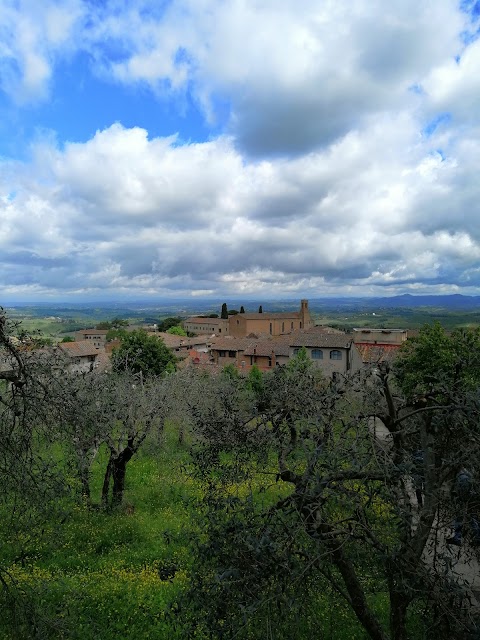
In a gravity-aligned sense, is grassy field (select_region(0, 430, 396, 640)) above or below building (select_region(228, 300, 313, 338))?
below

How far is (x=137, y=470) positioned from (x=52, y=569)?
8.23 meters

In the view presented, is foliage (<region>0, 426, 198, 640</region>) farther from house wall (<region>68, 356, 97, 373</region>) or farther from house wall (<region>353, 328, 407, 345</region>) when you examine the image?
house wall (<region>353, 328, 407, 345</region>)

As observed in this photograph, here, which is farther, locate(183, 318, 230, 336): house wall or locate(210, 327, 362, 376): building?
locate(183, 318, 230, 336): house wall

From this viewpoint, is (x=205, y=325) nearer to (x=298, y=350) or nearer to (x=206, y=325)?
(x=206, y=325)

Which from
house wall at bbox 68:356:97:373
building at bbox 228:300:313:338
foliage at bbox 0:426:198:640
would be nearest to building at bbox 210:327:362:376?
house wall at bbox 68:356:97:373

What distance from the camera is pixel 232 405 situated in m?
6.37

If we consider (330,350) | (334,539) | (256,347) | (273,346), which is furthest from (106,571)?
(256,347)

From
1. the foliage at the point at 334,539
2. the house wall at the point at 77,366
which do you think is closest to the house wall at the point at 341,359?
the house wall at the point at 77,366

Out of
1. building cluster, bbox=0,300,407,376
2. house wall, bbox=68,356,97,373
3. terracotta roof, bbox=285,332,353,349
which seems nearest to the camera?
house wall, bbox=68,356,97,373

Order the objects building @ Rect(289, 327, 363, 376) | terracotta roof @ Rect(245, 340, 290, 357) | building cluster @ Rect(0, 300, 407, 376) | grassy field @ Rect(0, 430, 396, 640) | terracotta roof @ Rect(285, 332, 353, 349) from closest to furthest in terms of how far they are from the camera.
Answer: grassy field @ Rect(0, 430, 396, 640)
building @ Rect(289, 327, 363, 376)
building cluster @ Rect(0, 300, 407, 376)
terracotta roof @ Rect(285, 332, 353, 349)
terracotta roof @ Rect(245, 340, 290, 357)

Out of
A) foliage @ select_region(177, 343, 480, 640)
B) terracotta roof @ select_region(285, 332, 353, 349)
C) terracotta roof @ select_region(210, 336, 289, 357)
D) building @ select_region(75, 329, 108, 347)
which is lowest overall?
building @ select_region(75, 329, 108, 347)

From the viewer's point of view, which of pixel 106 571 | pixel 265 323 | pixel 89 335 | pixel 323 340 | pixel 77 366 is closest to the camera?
pixel 106 571

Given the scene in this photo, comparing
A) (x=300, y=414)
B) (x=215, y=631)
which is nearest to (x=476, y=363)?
(x=300, y=414)

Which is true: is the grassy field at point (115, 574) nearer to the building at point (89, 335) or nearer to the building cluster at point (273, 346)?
the building cluster at point (273, 346)
